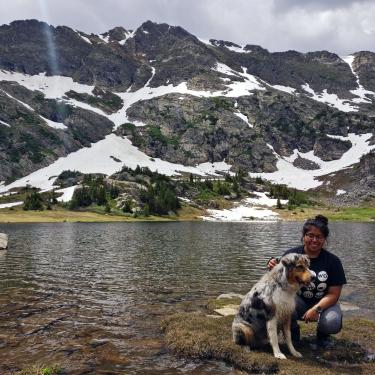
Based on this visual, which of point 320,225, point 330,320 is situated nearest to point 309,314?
point 330,320

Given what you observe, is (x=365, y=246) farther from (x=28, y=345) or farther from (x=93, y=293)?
(x=28, y=345)

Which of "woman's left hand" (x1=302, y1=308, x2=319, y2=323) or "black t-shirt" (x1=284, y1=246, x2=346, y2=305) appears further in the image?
→ "black t-shirt" (x1=284, y1=246, x2=346, y2=305)

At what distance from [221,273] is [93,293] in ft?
44.5

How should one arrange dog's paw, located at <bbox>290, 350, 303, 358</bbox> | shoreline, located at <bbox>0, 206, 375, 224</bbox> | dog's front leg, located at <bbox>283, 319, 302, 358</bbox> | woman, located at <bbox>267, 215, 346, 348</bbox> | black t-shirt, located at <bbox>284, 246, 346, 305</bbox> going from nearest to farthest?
dog's front leg, located at <bbox>283, 319, 302, 358</bbox>
dog's paw, located at <bbox>290, 350, 303, 358</bbox>
woman, located at <bbox>267, 215, 346, 348</bbox>
black t-shirt, located at <bbox>284, 246, 346, 305</bbox>
shoreline, located at <bbox>0, 206, 375, 224</bbox>

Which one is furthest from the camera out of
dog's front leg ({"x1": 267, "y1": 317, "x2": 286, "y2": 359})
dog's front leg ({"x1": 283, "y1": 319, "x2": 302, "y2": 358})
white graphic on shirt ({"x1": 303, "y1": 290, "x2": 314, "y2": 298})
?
white graphic on shirt ({"x1": 303, "y1": 290, "x2": 314, "y2": 298})

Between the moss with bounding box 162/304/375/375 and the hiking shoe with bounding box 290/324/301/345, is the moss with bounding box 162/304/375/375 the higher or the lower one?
the lower one

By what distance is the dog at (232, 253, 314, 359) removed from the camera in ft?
44.6

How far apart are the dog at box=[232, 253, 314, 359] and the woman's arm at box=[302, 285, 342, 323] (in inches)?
35.2

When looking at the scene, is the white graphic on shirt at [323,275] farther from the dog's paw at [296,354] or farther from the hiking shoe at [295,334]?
the dog's paw at [296,354]

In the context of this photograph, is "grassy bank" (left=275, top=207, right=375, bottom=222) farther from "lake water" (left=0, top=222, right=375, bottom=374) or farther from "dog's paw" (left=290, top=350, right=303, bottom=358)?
"dog's paw" (left=290, top=350, right=303, bottom=358)

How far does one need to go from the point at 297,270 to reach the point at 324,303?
2.67 meters

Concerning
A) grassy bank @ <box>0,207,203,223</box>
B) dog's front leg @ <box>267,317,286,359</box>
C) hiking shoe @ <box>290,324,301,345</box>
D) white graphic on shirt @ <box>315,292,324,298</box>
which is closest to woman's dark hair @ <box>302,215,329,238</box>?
white graphic on shirt @ <box>315,292,324,298</box>

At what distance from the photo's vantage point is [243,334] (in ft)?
49.2

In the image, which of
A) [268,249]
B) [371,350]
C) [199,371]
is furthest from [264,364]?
[268,249]
